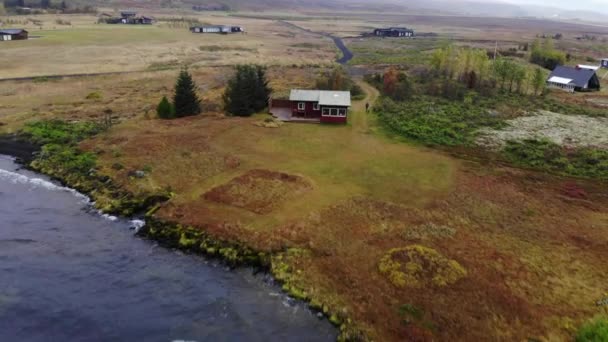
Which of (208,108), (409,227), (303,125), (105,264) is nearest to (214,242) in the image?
(105,264)

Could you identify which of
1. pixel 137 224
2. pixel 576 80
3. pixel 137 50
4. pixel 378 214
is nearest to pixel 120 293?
pixel 137 224

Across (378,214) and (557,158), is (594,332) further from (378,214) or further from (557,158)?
(557,158)

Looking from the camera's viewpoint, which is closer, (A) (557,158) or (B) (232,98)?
(A) (557,158)

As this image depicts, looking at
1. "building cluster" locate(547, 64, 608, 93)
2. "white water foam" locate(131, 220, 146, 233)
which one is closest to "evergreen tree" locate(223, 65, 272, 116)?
"white water foam" locate(131, 220, 146, 233)

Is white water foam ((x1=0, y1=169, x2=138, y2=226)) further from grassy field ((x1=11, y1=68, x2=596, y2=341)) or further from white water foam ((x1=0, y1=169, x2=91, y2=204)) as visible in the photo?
grassy field ((x1=11, y1=68, x2=596, y2=341))

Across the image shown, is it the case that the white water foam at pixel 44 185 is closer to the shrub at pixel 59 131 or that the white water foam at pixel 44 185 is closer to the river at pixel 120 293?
the river at pixel 120 293
